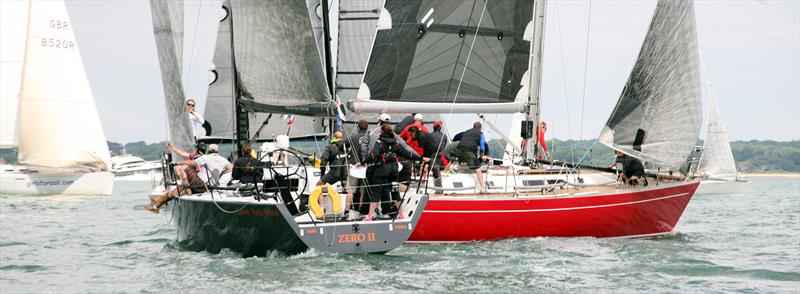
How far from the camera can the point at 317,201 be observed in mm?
14805

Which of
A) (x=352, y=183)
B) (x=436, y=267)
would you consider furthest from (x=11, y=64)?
(x=436, y=267)

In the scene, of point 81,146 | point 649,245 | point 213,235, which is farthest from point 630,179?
point 81,146

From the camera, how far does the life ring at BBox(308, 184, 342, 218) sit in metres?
14.7

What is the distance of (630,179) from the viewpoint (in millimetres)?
19438

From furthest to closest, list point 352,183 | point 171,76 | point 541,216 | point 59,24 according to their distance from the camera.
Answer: point 59,24 < point 171,76 < point 541,216 < point 352,183

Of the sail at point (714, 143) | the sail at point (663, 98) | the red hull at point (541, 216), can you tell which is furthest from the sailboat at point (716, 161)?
the red hull at point (541, 216)

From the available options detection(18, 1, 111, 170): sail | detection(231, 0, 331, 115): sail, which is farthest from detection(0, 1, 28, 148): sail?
detection(231, 0, 331, 115): sail

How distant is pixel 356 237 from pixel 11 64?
116 ft

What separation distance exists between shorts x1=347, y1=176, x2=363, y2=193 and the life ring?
Answer: 1.68ft

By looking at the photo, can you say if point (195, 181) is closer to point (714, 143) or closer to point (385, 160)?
point (385, 160)

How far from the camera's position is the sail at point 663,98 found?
1964cm

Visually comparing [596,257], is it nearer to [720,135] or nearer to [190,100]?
[190,100]

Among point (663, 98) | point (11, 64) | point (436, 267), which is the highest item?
point (11, 64)

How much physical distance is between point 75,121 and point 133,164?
34.1 metres
